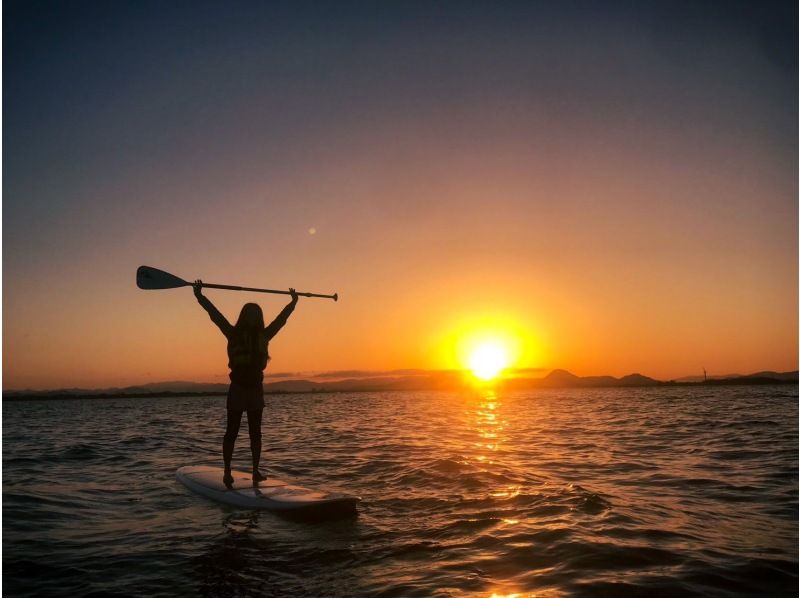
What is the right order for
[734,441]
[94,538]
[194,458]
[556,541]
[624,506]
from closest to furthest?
[556,541] → [94,538] → [624,506] → [194,458] → [734,441]

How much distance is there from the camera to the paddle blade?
10.4m

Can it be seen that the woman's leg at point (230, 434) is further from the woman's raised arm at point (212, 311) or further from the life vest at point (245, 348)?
the woman's raised arm at point (212, 311)

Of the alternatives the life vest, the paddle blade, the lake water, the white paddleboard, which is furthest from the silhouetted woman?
the paddle blade

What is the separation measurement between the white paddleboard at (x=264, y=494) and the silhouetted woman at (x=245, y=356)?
13.8 inches

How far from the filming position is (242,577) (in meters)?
5.28

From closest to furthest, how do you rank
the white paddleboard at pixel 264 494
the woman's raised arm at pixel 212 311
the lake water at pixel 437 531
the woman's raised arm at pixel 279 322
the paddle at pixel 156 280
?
the lake water at pixel 437 531 → the white paddleboard at pixel 264 494 → the woman's raised arm at pixel 212 311 → the woman's raised arm at pixel 279 322 → the paddle at pixel 156 280

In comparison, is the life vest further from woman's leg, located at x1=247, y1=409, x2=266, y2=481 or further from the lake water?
the lake water

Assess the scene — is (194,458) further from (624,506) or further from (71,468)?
Answer: (624,506)

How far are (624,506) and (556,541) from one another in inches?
87.6

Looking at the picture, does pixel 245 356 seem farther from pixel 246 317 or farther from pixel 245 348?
pixel 246 317

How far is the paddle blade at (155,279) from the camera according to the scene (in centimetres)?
1044

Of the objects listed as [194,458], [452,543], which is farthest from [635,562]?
[194,458]

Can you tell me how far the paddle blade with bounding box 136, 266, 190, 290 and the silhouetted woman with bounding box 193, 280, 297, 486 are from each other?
2.28 m

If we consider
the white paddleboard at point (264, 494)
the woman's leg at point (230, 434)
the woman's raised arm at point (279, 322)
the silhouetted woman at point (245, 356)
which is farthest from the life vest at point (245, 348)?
the white paddleboard at point (264, 494)
